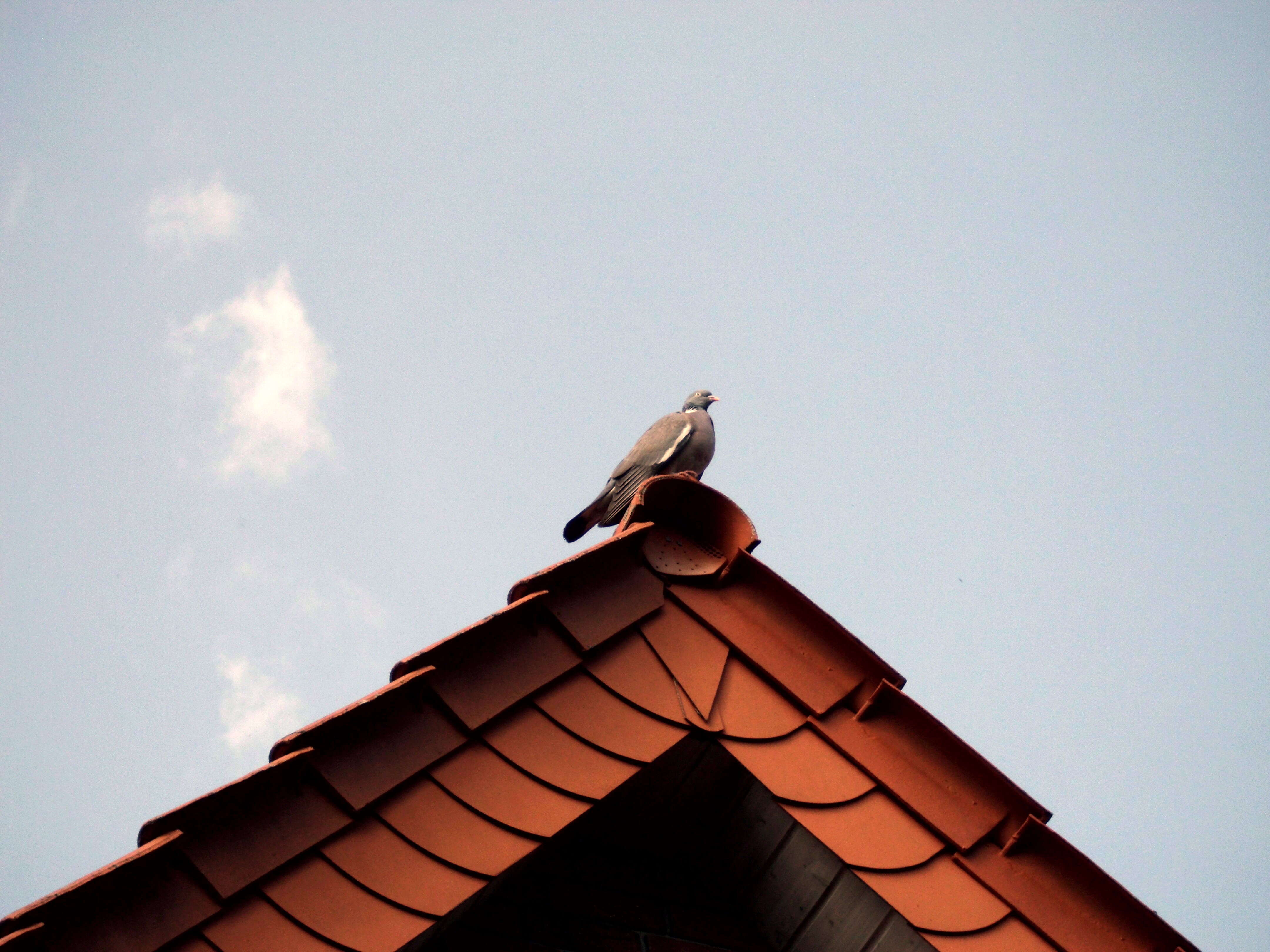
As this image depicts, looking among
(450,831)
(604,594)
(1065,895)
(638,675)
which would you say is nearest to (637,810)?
(638,675)

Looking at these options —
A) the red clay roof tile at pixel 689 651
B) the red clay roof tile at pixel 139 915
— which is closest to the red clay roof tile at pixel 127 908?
the red clay roof tile at pixel 139 915

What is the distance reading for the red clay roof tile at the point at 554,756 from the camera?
1694mm

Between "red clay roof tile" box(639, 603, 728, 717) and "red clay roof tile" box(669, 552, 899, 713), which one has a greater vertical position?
"red clay roof tile" box(669, 552, 899, 713)

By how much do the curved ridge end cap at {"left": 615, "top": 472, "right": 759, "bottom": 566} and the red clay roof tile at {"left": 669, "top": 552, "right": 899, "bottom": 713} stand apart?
0.08m

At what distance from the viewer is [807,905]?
1.98 meters

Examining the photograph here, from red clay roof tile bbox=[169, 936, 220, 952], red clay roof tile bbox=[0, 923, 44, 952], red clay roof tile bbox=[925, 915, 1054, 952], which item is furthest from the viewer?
red clay roof tile bbox=[925, 915, 1054, 952]

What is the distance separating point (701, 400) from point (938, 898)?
7.07 m

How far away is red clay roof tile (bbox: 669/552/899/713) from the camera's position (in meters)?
1.98

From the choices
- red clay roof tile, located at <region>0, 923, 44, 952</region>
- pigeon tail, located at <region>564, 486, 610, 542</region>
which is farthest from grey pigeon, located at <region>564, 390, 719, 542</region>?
red clay roof tile, located at <region>0, 923, 44, 952</region>

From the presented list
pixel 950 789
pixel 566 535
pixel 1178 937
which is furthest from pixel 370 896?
pixel 566 535

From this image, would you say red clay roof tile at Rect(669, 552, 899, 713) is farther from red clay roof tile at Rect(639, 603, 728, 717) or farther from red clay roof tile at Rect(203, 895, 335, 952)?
red clay roof tile at Rect(203, 895, 335, 952)

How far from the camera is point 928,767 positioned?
6.32 ft

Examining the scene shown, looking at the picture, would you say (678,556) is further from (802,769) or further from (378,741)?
(378,741)

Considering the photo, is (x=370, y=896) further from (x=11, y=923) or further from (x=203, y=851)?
(x=11, y=923)
